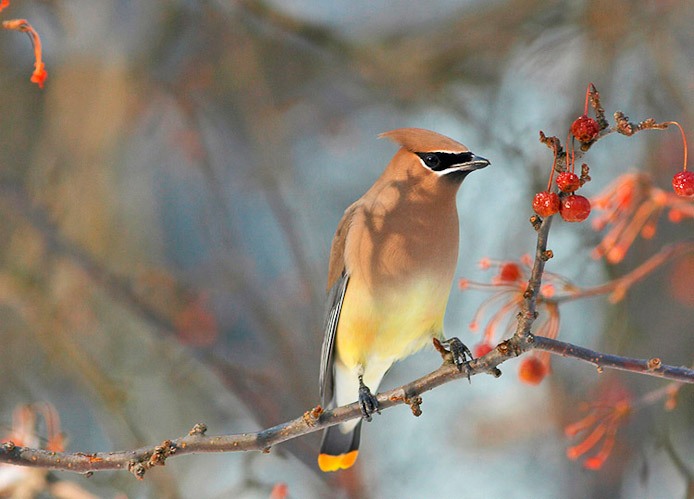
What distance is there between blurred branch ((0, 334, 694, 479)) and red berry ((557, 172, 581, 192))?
16.1 inches

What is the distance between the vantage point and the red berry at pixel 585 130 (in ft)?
5.62

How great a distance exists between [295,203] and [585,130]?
4.20 m

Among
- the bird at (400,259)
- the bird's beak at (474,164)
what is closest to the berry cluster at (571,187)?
the bird's beak at (474,164)

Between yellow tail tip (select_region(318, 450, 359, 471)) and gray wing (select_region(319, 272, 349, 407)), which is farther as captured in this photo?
yellow tail tip (select_region(318, 450, 359, 471))

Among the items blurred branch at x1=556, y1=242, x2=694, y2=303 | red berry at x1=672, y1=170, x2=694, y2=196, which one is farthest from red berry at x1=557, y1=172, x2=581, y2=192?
Result: blurred branch at x1=556, y1=242, x2=694, y2=303

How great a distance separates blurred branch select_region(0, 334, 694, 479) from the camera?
2.04 metres

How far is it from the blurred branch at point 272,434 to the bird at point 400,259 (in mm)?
629

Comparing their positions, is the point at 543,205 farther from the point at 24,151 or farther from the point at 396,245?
the point at 24,151

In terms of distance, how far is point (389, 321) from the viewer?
316 centimetres

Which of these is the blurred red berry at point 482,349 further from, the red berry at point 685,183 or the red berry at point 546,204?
the red berry at point 546,204

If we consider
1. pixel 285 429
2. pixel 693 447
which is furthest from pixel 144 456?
pixel 693 447

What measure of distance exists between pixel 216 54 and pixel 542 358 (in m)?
3.33

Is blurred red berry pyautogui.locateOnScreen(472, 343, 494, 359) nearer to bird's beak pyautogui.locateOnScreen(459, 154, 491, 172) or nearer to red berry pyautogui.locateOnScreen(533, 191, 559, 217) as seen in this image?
bird's beak pyautogui.locateOnScreen(459, 154, 491, 172)

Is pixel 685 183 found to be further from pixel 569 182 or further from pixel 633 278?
pixel 633 278
